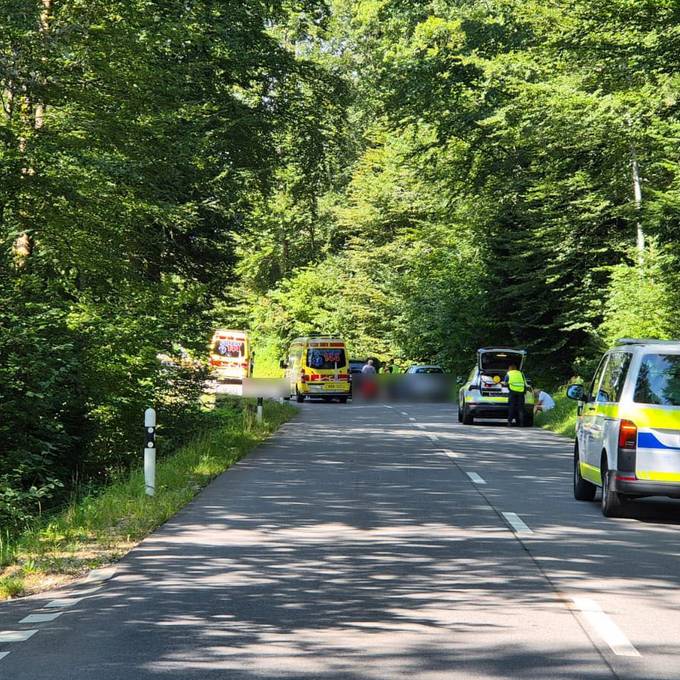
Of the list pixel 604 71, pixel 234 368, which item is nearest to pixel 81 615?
pixel 604 71

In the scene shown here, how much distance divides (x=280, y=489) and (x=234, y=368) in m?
40.0

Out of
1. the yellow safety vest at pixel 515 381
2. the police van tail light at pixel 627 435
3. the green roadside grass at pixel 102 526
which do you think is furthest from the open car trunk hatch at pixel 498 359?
the police van tail light at pixel 627 435

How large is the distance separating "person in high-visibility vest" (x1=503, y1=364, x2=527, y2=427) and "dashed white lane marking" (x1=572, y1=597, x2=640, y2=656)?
22292mm

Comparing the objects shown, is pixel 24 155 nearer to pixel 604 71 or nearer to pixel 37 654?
pixel 37 654

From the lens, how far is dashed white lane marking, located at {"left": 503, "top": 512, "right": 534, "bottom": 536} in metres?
11.7

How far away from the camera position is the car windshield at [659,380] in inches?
496

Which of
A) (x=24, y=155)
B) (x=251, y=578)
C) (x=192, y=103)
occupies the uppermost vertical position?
(x=192, y=103)

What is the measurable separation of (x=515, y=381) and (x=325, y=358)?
64.0 feet

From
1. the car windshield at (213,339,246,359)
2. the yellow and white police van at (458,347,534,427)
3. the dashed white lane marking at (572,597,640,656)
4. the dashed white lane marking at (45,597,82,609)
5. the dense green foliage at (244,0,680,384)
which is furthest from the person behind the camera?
the car windshield at (213,339,246,359)

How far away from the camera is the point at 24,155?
1814cm

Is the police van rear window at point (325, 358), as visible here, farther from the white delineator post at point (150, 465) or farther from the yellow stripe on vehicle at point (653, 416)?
the yellow stripe on vehicle at point (653, 416)

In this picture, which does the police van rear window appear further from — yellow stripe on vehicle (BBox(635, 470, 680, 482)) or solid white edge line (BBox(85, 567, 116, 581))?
solid white edge line (BBox(85, 567, 116, 581))

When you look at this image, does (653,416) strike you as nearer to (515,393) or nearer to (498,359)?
(515,393)

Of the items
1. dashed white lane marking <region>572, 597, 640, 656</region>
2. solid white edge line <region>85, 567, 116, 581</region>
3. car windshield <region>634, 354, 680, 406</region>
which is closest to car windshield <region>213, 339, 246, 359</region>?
car windshield <region>634, 354, 680, 406</region>
